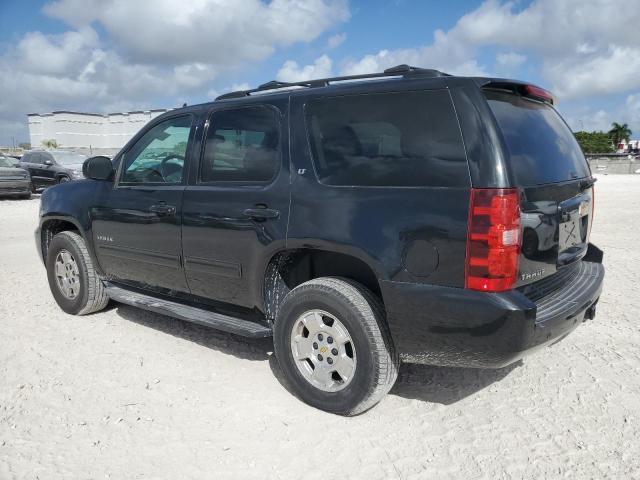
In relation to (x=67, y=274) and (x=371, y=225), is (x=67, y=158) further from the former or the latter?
(x=371, y=225)

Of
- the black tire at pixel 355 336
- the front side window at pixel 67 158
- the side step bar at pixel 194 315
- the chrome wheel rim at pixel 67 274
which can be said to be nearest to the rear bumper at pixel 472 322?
the black tire at pixel 355 336

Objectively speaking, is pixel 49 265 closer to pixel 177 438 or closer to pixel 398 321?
pixel 177 438

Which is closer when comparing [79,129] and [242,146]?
[242,146]

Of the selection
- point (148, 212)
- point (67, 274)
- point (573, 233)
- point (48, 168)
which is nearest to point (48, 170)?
point (48, 168)

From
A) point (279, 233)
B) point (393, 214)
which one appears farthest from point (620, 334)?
point (279, 233)

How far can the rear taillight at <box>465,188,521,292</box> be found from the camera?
255cm

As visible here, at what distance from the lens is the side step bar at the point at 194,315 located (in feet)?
11.6

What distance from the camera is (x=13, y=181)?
16.7 meters

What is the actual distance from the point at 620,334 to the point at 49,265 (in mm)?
5171

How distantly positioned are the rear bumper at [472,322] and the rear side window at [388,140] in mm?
577

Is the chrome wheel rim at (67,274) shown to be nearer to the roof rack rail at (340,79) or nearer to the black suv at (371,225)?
the black suv at (371,225)

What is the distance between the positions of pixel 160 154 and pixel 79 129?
95.9m

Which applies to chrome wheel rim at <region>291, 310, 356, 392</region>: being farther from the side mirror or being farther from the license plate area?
the side mirror

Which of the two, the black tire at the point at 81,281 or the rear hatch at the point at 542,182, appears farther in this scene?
the black tire at the point at 81,281
